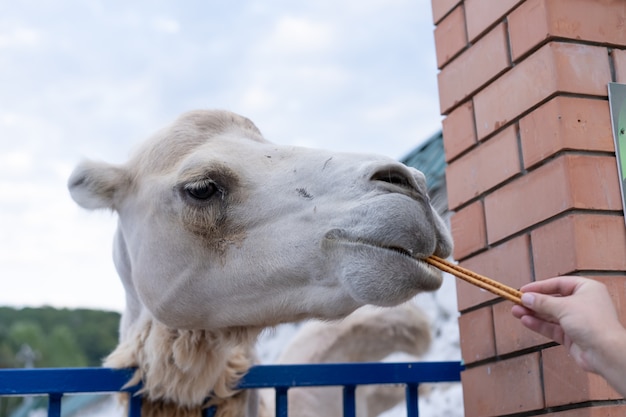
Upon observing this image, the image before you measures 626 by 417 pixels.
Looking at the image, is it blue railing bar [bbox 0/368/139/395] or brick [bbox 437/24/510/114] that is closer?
blue railing bar [bbox 0/368/139/395]

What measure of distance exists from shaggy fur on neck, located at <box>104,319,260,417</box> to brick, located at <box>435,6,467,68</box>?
119cm

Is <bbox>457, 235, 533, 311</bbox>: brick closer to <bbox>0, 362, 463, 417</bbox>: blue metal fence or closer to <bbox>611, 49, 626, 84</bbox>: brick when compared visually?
<bbox>0, 362, 463, 417</bbox>: blue metal fence

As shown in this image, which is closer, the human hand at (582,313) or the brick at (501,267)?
the human hand at (582,313)

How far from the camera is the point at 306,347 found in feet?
14.4

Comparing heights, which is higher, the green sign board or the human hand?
the green sign board

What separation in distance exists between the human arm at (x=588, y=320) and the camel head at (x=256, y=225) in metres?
0.43

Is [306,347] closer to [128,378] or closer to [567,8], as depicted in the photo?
[128,378]

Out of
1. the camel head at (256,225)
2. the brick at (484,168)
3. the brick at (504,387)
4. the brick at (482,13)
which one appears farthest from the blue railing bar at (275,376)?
the brick at (482,13)

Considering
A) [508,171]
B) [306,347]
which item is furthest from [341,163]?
[306,347]

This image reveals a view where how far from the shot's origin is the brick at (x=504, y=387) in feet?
6.87

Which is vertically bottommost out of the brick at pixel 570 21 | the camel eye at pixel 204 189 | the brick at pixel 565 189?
the brick at pixel 565 189

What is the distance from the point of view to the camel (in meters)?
1.93

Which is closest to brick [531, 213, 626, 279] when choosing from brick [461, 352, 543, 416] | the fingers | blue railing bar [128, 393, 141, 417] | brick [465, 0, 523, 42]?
brick [461, 352, 543, 416]

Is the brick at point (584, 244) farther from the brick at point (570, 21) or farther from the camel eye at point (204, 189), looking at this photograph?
the camel eye at point (204, 189)
